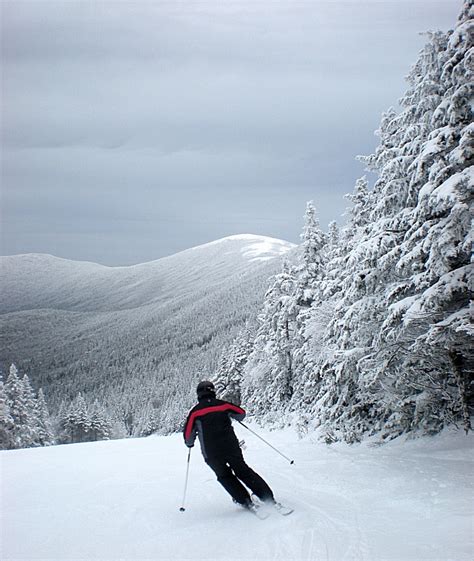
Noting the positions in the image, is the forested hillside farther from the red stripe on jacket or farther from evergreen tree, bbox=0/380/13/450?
evergreen tree, bbox=0/380/13/450

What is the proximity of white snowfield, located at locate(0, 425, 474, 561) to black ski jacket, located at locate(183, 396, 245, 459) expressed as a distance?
3.00 feet

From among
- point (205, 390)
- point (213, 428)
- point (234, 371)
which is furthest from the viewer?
point (234, 371)

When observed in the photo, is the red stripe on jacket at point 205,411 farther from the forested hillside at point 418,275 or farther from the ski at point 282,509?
the forested hillside at point 418,275

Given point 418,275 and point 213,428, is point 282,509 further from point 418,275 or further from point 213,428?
point 418,275

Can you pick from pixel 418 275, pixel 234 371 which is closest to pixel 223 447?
pixel 418 275

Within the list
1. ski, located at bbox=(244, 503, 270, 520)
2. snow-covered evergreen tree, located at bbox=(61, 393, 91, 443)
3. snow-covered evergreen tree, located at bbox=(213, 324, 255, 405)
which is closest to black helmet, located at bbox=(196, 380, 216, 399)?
ski, located at bbox=(244, 503, 270, 520)

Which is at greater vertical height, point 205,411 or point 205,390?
point 205,390

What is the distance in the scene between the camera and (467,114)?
811 cm

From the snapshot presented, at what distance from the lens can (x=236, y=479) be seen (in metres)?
5.74

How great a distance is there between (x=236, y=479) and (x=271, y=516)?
0.71 metres

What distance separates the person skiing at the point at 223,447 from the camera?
222 inches

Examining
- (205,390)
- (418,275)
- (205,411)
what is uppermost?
(418,275)

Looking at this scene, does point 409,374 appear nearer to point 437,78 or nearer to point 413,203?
point 413,203

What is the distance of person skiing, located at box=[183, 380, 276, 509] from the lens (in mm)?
5641
